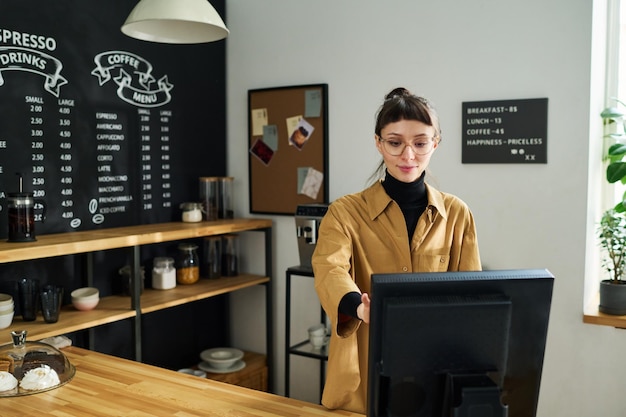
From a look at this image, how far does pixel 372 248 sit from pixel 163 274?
1.85 metres

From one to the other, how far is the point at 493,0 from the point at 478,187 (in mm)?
914

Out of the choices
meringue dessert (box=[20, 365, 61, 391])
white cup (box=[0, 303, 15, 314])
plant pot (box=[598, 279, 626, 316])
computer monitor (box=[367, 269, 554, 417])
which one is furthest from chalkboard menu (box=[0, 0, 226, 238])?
plant pot (box=[598, 279, 626, 316])

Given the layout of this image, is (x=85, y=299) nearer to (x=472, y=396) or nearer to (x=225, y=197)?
(x=225, y=197)

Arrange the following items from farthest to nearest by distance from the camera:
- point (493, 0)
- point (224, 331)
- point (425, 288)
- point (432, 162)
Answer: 1. point (224, 331)
2. point (432, 162)
3. point (493, 0)
4. point (425, 288)

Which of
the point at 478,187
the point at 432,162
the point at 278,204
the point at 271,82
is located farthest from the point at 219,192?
the point at 478,187

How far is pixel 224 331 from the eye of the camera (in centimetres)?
411

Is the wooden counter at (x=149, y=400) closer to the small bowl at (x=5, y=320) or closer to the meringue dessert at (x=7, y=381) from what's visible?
the meringue dessert at (x=7, y=381)

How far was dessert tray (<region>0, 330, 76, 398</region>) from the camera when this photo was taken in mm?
1921

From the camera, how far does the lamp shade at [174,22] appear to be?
2.07 meters

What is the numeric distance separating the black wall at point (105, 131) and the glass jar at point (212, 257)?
198 mm

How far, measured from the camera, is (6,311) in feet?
8.46

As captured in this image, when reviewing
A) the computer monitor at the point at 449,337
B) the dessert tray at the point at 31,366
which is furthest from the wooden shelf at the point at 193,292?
the computer monitor at the point at 449,337

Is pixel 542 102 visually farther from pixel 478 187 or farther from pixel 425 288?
pixel 425 288

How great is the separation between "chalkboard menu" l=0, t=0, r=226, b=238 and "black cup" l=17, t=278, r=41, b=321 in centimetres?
26
